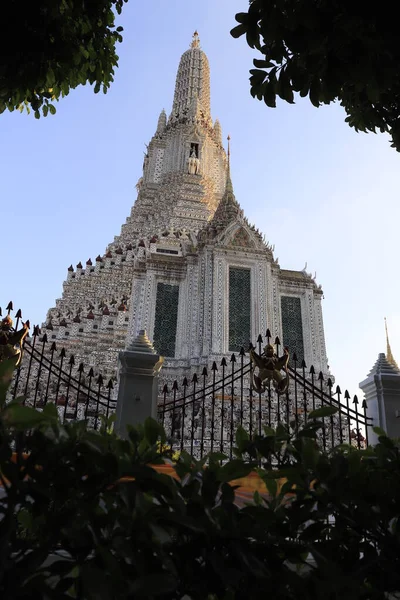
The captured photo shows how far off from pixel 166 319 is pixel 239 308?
3139mm

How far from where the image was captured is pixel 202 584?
167 cm

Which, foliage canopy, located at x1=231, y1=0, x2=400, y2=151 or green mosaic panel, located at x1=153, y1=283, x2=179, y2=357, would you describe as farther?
green mosaic panel, located at x1=153, y1=283, x2=179, y2=357

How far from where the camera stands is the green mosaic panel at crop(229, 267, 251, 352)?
1993cm

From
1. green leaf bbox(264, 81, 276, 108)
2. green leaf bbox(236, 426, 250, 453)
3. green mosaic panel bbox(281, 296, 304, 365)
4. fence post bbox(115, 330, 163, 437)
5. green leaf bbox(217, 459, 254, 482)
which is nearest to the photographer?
green leaf bbox(217, 459, 254, 482)

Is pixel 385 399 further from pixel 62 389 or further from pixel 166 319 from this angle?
pixel 166 319

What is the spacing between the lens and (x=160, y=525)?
5.57 feet

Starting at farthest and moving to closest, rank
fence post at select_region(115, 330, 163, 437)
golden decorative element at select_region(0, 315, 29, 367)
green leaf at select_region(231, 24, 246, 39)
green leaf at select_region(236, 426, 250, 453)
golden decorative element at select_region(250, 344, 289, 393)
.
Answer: golden decorative element at select_region(250, 344, 289, 393)
golden decorative element at select_region(0, 315, 29, 367)
fence post at select_region(115, 330, 163, 437)
green leaf at select_region(231, 24, 246, 39)
green leaf at select_region(236, 426, 250, 453)

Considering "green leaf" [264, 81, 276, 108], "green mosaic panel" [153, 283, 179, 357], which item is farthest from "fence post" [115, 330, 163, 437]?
"green mosaic panel" [153, 283, 179, 357]

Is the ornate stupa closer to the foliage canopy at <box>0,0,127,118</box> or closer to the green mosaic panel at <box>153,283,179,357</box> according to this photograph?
the green mosaic panel at <box>153,283,179,357</box>

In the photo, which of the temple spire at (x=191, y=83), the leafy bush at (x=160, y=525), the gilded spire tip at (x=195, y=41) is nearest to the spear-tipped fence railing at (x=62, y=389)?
the leafy bush at (x=160, y=525)

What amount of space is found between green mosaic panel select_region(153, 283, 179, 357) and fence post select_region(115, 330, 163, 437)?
12025mm

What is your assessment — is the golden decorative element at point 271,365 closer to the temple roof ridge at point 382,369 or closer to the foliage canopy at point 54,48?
the temple roof ridge at point 382,369

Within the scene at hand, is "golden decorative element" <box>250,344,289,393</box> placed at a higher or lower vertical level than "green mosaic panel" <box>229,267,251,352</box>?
lower

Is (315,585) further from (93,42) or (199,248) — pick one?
(199,248)
